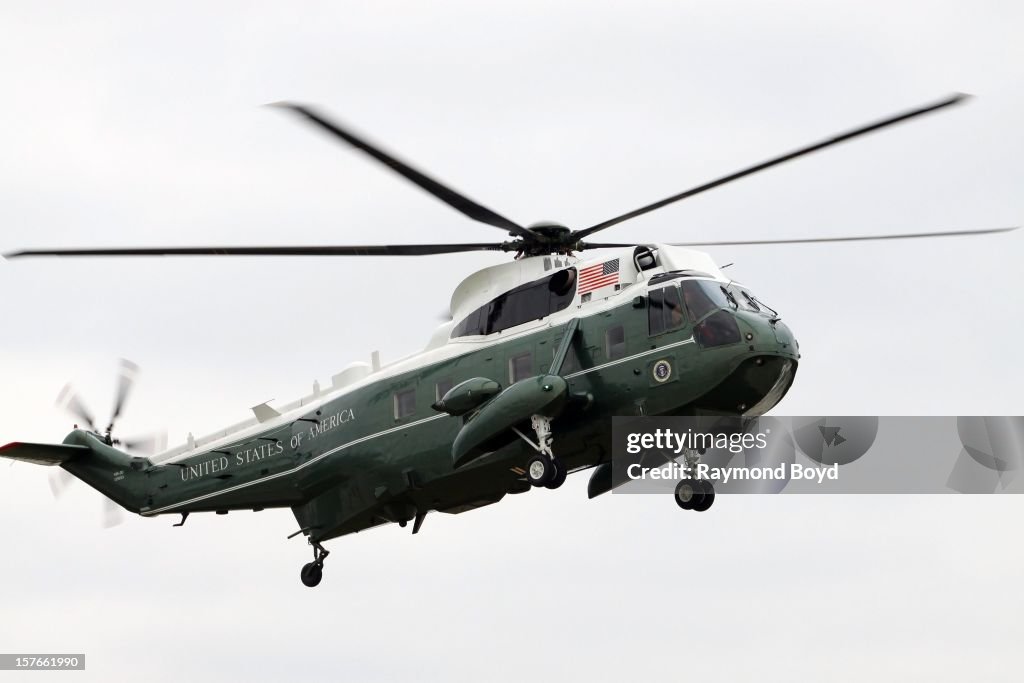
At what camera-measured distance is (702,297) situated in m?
24.5

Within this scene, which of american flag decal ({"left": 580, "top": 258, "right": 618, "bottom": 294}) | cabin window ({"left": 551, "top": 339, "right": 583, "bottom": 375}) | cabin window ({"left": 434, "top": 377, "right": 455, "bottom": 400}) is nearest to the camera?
cabin window ({"left": 551, "top": 339, "right": 583, "bottom": 375})

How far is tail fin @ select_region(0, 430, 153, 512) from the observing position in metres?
32.8

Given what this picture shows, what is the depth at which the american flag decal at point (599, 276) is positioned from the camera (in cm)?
2573

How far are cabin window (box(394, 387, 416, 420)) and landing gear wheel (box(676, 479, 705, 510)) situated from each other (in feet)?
18.5

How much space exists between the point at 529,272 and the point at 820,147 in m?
6.47

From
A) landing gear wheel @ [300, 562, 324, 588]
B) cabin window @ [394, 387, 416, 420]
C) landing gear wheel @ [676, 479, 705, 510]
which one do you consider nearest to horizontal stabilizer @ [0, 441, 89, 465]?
landing gear wheel @ [300, 562, 324, 588]

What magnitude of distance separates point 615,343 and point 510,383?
2330 mm

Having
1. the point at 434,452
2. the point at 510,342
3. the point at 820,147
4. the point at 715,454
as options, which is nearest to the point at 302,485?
the point at 434,452

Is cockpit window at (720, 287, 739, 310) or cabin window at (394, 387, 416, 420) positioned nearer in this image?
cockpit window at (720, 287, 739, 310)

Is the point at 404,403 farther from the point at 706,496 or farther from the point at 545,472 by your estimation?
the point at 706,496

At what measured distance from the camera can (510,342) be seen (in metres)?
26.5

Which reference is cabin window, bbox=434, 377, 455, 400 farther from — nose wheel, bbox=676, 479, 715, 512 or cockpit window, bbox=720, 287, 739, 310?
cockpit window, bbox=720, 287, 739, 310

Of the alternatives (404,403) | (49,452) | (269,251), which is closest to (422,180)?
(269,251)

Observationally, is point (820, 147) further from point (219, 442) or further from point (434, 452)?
point (219, 442)
